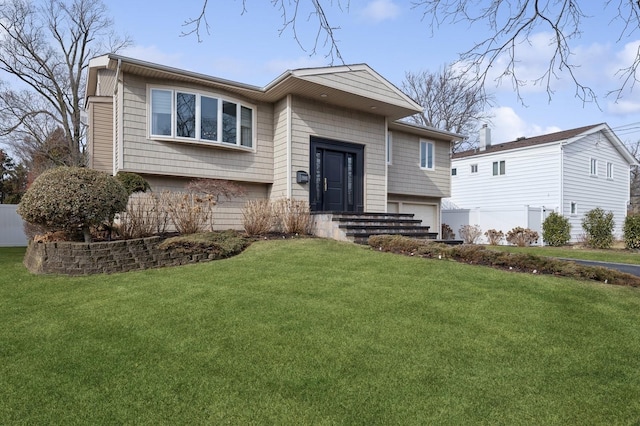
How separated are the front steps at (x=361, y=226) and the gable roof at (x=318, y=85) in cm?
331

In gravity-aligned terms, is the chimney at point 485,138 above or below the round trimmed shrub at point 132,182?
above

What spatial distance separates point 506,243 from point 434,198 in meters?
4.37

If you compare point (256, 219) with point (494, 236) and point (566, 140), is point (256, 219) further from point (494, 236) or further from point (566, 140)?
point (566, 140)

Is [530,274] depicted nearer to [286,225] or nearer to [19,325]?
[286,225]

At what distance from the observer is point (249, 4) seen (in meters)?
3.35

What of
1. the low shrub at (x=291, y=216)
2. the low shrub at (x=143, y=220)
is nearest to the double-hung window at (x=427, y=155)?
the low shrub at (x=291, y=216)

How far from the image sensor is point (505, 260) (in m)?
6.43

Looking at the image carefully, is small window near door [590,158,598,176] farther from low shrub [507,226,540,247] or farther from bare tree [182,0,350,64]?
bare tree [182,0,350,64]

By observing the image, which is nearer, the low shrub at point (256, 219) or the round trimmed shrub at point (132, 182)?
the round trimmed shrub at point (132, 182)

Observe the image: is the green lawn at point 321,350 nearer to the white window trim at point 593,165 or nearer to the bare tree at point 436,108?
the white window trim at point 593,165

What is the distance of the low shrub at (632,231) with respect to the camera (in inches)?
516

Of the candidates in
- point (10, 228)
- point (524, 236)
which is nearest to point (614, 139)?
point (524, 236)

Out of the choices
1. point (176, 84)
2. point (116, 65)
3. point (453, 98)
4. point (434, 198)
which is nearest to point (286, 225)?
point (176, 84)

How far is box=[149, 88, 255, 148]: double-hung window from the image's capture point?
9.16m
